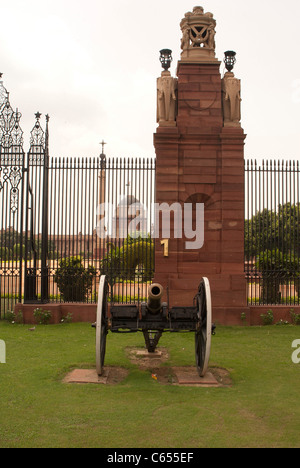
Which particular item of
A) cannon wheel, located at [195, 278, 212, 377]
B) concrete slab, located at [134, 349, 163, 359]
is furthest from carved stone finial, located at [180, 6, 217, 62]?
concrete slab, located at [134, 349, 163, 359]

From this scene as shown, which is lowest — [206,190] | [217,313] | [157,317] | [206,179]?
[217,313]

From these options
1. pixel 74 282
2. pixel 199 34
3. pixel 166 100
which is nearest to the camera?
pixel 166 100

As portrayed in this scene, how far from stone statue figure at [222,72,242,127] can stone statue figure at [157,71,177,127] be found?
1241 mm

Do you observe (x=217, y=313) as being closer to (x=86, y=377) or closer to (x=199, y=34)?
(x=86, y=377)

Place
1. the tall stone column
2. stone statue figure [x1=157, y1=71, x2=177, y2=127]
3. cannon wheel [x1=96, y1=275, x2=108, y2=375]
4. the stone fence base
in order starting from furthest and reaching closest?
Answer: 1. stone statue figure [x1=157, y1=71, x2=177, y2=127]
2. the tall stone column
3. the stone fence base
4. cannon wheel [x1=96, y1=275, x2=108, y2=375]

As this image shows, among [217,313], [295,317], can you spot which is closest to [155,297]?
[217,313]

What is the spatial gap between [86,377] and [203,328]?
176 cm

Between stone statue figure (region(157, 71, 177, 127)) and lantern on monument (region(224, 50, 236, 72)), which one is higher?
lantern on monument (region(224, 50, 236, 72))

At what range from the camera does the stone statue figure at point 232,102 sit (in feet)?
36.1

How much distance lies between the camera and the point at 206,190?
10867mm

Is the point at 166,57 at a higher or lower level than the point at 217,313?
higher

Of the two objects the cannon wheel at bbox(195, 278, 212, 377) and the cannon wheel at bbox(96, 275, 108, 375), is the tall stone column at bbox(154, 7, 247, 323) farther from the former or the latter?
the cannon wheel at bbox(96, 275, 108, 375)

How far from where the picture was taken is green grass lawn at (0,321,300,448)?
4.34 meters
